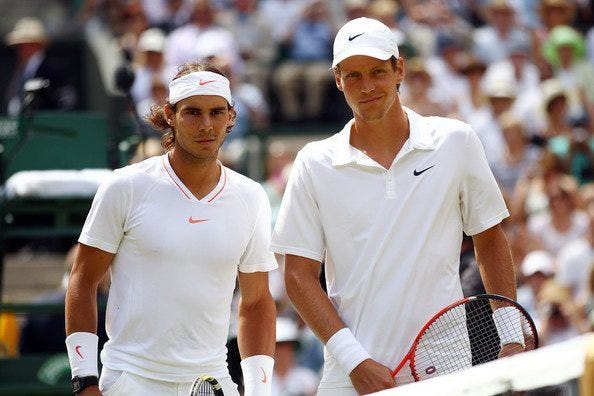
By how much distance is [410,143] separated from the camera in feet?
19.0

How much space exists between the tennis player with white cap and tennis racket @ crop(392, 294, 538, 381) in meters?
0.04

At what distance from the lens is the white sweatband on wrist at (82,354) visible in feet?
19.4

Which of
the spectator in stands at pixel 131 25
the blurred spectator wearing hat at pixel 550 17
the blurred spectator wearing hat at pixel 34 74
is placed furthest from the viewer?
the spectator in stands at pixel 131 25

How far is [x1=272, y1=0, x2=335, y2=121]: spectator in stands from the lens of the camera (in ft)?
52.5

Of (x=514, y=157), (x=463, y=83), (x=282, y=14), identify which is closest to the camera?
(x=514, y=157)

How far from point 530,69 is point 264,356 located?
916 cm

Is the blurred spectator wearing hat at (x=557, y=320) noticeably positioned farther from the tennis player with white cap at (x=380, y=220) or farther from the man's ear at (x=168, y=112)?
the man's ear at (x=168, y=112)

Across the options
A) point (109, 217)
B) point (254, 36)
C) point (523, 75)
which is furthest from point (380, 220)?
point (254, 36)

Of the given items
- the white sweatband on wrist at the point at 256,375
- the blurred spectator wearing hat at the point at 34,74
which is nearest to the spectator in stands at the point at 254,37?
the blurred spectator wearing hat at the point at 34,74

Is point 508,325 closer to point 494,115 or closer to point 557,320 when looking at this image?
point 557,320

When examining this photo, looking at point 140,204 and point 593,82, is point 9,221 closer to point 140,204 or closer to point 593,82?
point 140,204

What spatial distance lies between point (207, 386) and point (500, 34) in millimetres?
10365

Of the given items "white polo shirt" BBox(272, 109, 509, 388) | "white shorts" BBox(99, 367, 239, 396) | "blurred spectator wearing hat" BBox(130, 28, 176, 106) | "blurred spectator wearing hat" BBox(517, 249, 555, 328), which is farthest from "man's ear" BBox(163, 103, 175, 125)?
"blurred spectator wearing hat" BBox(130, 28, 176, 106)

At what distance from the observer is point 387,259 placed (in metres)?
5.70
